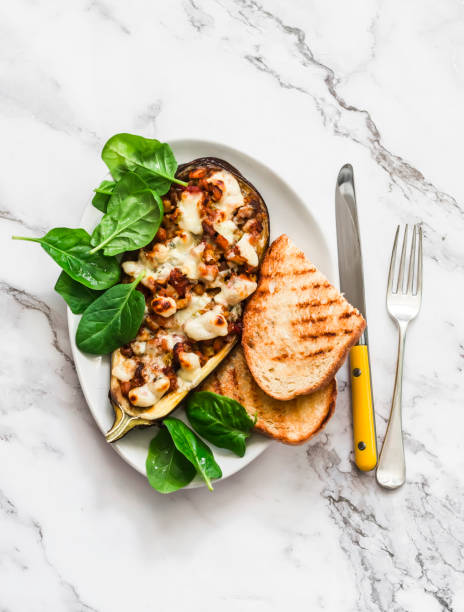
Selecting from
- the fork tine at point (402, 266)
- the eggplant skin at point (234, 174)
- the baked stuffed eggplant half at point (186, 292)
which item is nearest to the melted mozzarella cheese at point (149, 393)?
the baked stuffed eggplant half at point (186, 292)

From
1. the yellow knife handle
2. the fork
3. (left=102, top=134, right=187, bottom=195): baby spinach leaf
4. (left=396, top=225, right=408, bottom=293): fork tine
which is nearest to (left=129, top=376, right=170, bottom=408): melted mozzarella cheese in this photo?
(left=102, top=134, right=187, bottom=195): baby spinach leaf

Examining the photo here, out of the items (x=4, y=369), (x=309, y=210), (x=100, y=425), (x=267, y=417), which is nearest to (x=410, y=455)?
(x=267, y=417)

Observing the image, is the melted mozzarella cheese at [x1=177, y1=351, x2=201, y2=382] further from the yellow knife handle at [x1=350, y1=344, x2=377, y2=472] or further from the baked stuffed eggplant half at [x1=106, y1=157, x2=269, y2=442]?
the yellow knife handle at [x1=350, y1=344, x2=377, y2=472]

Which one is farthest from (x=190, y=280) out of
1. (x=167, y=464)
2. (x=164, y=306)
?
(x=167, y=464)

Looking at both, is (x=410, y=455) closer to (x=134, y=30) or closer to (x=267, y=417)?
(x=267, y=417)

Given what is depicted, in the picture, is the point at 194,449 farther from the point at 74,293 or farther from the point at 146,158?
the point at 146,158

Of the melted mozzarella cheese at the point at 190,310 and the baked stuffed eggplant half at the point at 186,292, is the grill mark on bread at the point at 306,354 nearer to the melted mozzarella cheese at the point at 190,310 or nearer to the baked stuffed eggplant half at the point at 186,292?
the baked stuffed eggplant half at the point at 186,292
